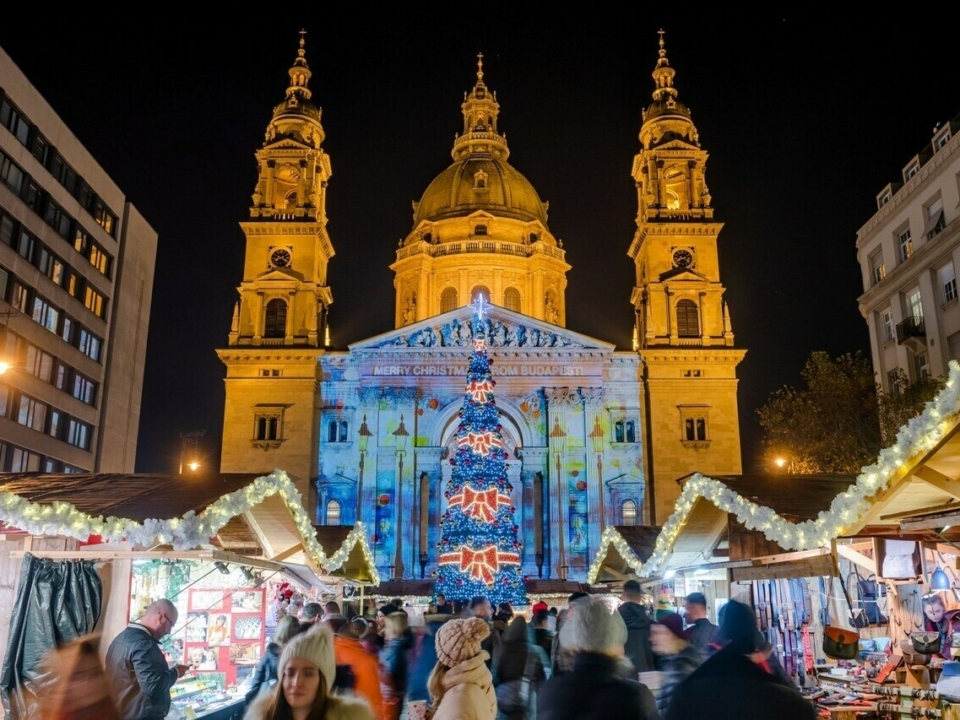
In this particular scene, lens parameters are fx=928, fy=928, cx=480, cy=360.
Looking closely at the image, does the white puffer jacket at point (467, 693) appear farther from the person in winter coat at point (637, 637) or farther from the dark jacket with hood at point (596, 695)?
the person in winter coat at point (637, 637)

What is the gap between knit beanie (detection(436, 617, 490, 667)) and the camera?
551 cm

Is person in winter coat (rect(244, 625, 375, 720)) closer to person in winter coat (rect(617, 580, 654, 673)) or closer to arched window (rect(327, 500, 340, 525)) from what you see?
person in winter coat (rect(617, 580, 654, 673))

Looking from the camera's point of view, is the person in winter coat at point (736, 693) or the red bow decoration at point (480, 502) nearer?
the person in winter coat at point (736, 693)

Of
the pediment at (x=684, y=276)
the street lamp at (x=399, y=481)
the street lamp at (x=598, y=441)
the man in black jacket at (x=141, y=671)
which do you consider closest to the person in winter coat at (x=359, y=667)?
the man in black jacket at (x=141, y=671)

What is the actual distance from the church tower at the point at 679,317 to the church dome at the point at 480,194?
12.2 meters

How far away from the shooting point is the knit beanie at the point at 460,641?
217 inches

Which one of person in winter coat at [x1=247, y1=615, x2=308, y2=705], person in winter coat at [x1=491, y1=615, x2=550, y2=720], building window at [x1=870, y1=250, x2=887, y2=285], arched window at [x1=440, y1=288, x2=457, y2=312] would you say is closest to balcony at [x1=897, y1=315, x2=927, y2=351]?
building window at [x1=870, y1=250, x2=887, y2=285]

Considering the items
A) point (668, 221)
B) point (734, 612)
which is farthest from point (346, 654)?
point (668, 221)

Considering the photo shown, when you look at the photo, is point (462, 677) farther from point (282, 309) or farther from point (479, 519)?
point (282, 309)

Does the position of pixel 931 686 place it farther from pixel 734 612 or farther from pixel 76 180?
pixel 76 180

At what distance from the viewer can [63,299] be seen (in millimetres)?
42312

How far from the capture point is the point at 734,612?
4992 millimetres

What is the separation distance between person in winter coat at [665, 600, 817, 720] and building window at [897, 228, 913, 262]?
116 feet

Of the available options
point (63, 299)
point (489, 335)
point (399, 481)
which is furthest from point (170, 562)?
point (489, 335)
